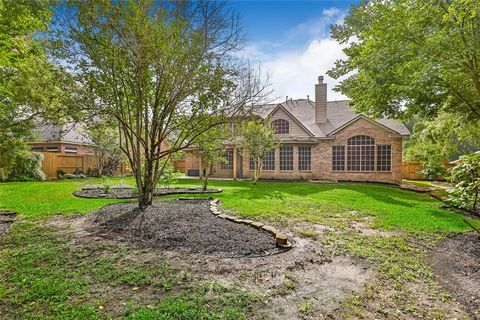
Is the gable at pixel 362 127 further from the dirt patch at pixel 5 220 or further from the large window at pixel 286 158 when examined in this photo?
the dirt patch at pixel 5 220

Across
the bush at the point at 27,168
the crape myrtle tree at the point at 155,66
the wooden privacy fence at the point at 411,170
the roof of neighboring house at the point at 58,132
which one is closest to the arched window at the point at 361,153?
the wooden privacy fence at the point at 411,170

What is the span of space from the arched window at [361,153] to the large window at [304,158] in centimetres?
260

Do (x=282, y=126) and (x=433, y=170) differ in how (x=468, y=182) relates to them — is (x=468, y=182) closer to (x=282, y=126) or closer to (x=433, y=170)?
(x=282, y=126)

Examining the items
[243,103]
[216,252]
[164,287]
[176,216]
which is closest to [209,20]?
[243,103]

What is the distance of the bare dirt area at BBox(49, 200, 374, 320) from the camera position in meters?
2.83

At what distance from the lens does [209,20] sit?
19.2ft

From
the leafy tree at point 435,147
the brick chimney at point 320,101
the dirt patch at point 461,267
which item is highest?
the brick chimney at point 320,101

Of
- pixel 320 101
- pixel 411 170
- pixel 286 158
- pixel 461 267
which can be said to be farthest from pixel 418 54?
pixel 411 170

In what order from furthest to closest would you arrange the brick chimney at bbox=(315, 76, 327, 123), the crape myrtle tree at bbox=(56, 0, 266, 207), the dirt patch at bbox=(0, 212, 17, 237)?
the brick chimney at bbox=(315, 76, 327, 123), the dirt patch at bbox=(0, 212, 17, 237), the crape myrtle tree at bbox=(56, 0, 266, 207)

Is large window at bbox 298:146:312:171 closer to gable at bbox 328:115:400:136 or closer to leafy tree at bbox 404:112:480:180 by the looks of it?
gable at bbox 328:115:400:136

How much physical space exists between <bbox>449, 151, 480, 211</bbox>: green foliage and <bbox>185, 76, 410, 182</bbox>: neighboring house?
524 inches

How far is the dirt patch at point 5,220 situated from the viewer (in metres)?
5.52

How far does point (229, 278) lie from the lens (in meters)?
3.31

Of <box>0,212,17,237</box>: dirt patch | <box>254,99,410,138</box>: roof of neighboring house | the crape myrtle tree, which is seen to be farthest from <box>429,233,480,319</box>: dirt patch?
<box>254,99,410,138</box>: roof of neighboring house
